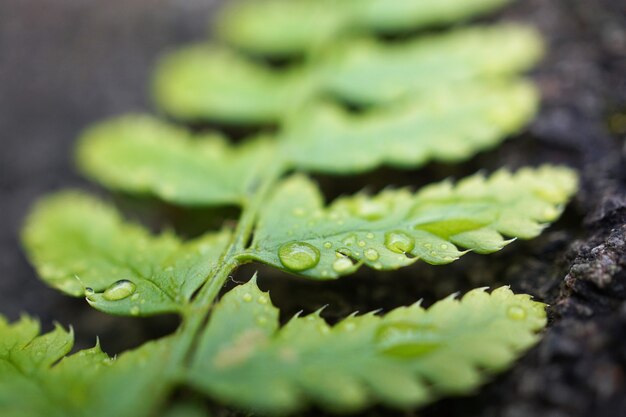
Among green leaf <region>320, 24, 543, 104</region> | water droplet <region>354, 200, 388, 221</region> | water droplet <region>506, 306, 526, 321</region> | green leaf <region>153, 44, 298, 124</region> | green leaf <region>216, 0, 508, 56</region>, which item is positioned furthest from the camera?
green leaf <region>216, 0, 508, 56</region>

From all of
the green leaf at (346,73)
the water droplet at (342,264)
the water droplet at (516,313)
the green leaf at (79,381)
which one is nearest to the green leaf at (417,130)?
the green leaf at (346,73)

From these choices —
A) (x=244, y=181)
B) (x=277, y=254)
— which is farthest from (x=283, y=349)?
(x=244, y=181)

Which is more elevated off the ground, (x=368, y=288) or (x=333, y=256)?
(x=333, y=256)

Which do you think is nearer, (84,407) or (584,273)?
(84,407)

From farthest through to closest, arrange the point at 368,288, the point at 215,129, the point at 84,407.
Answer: the point at 215,129 → the point at 368,288 → the point at 84,407

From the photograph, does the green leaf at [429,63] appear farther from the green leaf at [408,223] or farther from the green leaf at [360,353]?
the green leaf at [360,353]

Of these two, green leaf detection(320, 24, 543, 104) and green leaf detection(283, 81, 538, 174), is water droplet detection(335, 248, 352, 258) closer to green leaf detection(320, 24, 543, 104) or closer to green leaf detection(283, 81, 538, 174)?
green leaf detection(283, 81, 538, 174)

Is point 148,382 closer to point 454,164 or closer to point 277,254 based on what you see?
point 277,254

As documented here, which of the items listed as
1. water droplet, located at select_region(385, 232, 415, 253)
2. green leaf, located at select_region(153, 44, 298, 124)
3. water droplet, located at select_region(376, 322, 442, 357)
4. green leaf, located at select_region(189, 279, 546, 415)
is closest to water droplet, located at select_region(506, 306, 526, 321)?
green leaf, located at select_region(189, 279, 546, 415)
